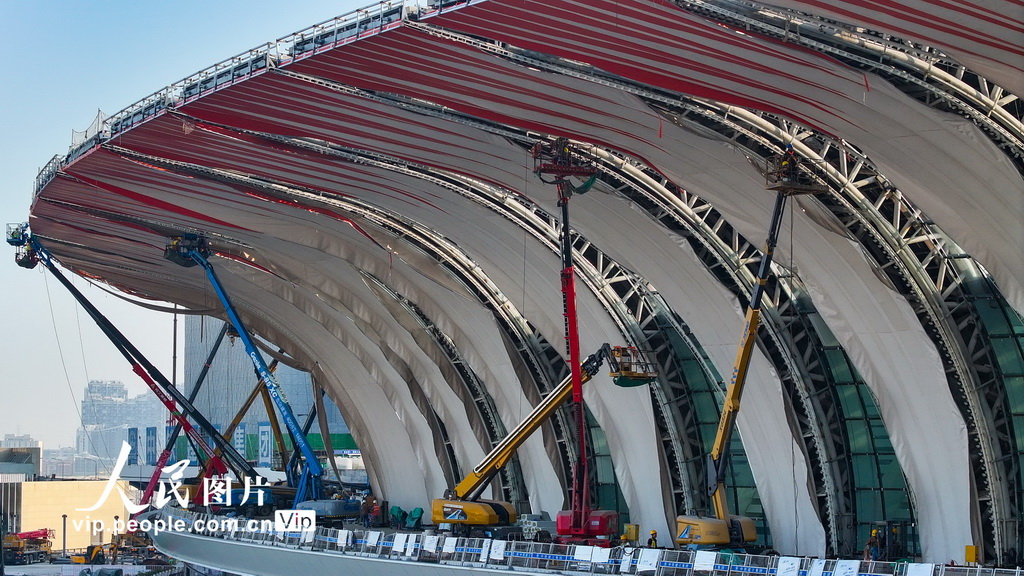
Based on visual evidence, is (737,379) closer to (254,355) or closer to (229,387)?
(254,355)

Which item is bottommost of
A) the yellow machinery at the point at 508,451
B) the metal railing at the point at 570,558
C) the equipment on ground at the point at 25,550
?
the equipment on ground at the point at 25,550

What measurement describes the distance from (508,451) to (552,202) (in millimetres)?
8656

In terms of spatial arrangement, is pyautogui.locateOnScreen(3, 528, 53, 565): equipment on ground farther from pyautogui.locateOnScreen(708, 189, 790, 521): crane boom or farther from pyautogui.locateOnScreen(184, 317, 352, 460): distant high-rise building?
pyautogui.locateOnScreen(708, 189, 790, 521): crane boom

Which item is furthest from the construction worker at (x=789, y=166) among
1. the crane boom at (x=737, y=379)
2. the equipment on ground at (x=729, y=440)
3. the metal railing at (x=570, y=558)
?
the metal railing at (x=570, y=558)

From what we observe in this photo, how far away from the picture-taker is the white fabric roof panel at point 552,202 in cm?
2612

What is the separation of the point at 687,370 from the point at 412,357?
48.4 feet

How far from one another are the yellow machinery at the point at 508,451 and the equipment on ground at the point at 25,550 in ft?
137

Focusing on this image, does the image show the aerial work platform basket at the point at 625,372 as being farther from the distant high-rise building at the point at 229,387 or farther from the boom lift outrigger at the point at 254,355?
the distant high-rise building at the point at 229,387

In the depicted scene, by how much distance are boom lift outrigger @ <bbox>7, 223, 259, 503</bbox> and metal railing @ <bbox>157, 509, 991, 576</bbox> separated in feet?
52.2

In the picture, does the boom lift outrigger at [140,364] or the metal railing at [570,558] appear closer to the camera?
the metal railing at [570,558]

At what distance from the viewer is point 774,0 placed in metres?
22.7

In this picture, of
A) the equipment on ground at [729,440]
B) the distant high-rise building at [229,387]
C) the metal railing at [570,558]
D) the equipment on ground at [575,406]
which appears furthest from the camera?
the distant high-rise building at [229,387]

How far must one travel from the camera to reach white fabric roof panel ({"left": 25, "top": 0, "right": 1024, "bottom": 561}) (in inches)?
1029

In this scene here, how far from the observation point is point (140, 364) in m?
59.8
